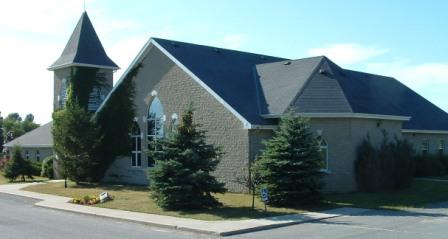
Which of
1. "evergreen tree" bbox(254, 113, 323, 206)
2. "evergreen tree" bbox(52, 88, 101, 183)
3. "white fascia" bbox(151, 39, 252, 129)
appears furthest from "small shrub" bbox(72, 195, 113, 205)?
"evergreen tree" bbox(52, 88, 101, 183)

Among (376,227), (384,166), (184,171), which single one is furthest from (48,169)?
(376,227)

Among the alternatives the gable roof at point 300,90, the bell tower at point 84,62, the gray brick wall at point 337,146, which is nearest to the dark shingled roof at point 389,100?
the gable roof at point 300,90

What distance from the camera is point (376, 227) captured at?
1658 centimetres

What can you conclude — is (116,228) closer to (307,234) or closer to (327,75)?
(307,234)

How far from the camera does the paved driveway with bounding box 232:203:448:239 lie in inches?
598

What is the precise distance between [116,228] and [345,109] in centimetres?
1304

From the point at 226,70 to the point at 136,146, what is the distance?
25.0 feet

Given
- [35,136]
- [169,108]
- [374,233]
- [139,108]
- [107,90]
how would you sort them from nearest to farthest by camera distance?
[374,233]
[169,108]
[139,108]
[107,90]
[35,136]

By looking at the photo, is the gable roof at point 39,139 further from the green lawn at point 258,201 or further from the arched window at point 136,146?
the green lawn at point 258,201

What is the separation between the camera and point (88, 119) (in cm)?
3488

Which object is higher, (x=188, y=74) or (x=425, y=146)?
(x=188, y=74)

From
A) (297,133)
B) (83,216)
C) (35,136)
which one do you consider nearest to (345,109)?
(297,133)

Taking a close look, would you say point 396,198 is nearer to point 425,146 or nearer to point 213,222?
point 213,222

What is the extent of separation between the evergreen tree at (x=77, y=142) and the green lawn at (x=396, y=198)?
16.3 m
